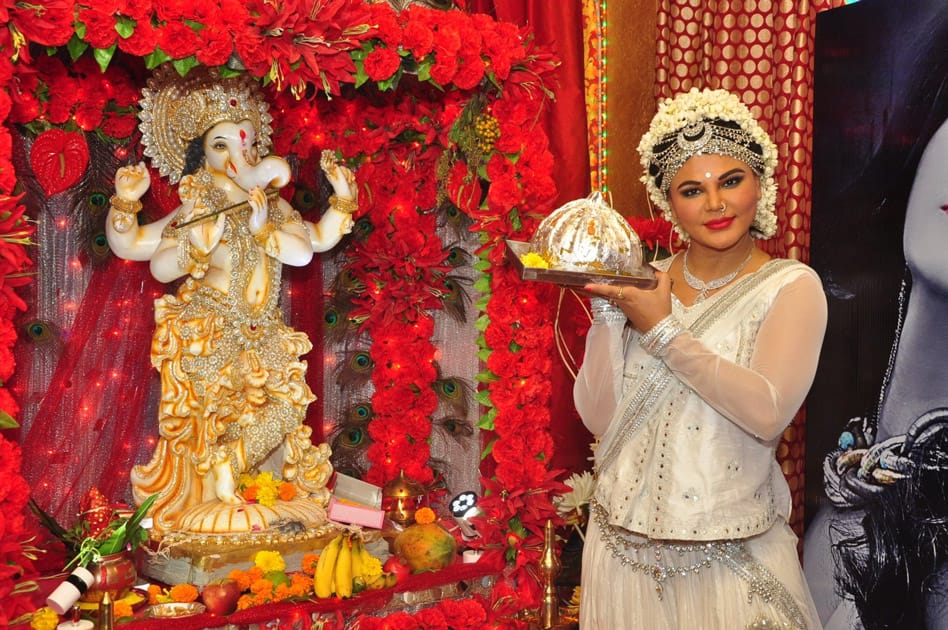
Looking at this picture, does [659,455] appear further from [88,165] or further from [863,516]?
[88,165]

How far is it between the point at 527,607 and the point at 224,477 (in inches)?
48.0

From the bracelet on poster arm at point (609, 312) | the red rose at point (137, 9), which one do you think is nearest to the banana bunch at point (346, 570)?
the bracelet on poster arm at point (609, 312)

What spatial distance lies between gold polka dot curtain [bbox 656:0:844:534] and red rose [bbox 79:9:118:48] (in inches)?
107

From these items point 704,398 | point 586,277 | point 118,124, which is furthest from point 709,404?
point 118,124

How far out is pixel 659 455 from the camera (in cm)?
273

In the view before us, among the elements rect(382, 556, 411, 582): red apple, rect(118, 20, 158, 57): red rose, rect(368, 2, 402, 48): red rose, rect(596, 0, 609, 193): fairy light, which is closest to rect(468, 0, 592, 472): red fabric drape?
rect(596, 0, 609, 193): fairy light

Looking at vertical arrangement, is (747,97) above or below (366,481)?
above

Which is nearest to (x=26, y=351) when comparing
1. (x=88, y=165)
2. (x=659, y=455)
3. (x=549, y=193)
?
(x=88, y=165)

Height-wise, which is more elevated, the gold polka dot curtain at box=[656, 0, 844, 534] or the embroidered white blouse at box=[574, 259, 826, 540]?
the gold polka dot curtain at box=[656, 0, 844, 534]

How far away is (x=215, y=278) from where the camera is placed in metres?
3.84

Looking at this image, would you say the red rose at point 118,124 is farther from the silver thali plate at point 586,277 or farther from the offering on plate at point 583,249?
the silver thali plate at point 586,277

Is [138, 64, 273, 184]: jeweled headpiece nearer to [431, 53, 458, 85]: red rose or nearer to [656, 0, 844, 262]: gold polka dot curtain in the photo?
[431, 53, 458, 85]: red rose

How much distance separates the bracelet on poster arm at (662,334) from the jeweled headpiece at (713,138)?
45 centimetres

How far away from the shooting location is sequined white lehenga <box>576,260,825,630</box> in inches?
104
